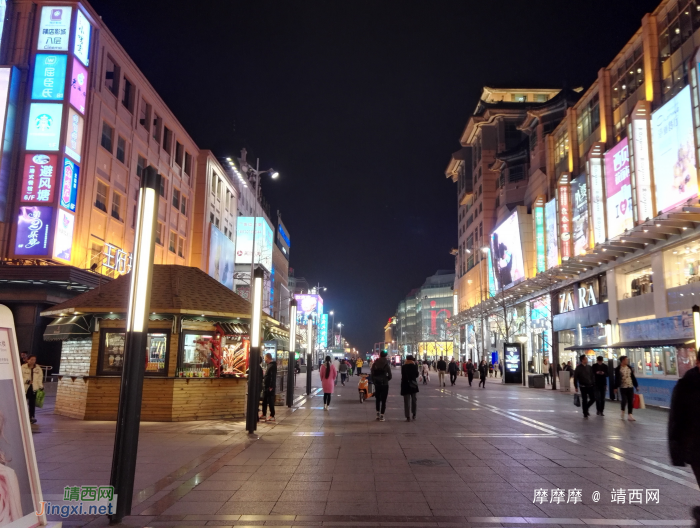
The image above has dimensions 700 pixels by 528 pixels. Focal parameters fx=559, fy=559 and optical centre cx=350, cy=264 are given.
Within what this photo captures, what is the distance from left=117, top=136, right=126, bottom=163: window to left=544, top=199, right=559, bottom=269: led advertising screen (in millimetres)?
31031

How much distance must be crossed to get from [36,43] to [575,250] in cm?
3531

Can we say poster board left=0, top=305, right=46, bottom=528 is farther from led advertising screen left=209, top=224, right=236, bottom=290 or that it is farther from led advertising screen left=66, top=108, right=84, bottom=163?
led advertising screen left=209, top=224, right=236, bottom=290

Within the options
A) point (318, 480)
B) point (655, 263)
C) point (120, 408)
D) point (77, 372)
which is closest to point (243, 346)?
point (77, 372)

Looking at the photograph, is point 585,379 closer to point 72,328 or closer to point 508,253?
point 72,328

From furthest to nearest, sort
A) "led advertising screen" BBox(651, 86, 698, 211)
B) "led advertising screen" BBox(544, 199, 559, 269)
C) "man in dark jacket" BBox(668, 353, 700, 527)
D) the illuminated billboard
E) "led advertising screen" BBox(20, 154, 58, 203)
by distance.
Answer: the illuminated billboard, "led advertising screen" BBox(544, 199, 559, 269), "led advertising screen" BBox(20, 154, 58, 203), "led advertising screen" BBox(651, 86, 698, 211), "man in dark jacket" BBox(668, 353, 700, 527)

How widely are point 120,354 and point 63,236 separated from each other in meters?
16.9

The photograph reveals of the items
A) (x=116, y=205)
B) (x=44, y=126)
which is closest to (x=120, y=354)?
(x=44, y=126)

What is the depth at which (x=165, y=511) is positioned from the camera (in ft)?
21.4

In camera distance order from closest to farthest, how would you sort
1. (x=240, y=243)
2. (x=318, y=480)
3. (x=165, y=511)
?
(x=165, y=511) → (x=318, y=480) → (x=240, y=243)

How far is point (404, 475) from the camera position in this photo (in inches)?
334

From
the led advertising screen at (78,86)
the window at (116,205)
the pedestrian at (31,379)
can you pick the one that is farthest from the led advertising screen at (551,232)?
the pedestrian at (31,379)

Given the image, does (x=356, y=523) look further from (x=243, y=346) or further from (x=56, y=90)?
(x=56, y=90)

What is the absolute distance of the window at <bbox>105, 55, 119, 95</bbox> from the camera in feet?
117

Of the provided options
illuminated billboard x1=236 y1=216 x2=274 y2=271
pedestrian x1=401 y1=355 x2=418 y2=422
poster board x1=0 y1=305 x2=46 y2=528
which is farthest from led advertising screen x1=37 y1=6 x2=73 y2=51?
poster board x1=0 y1=305 x2=46 y2=528
